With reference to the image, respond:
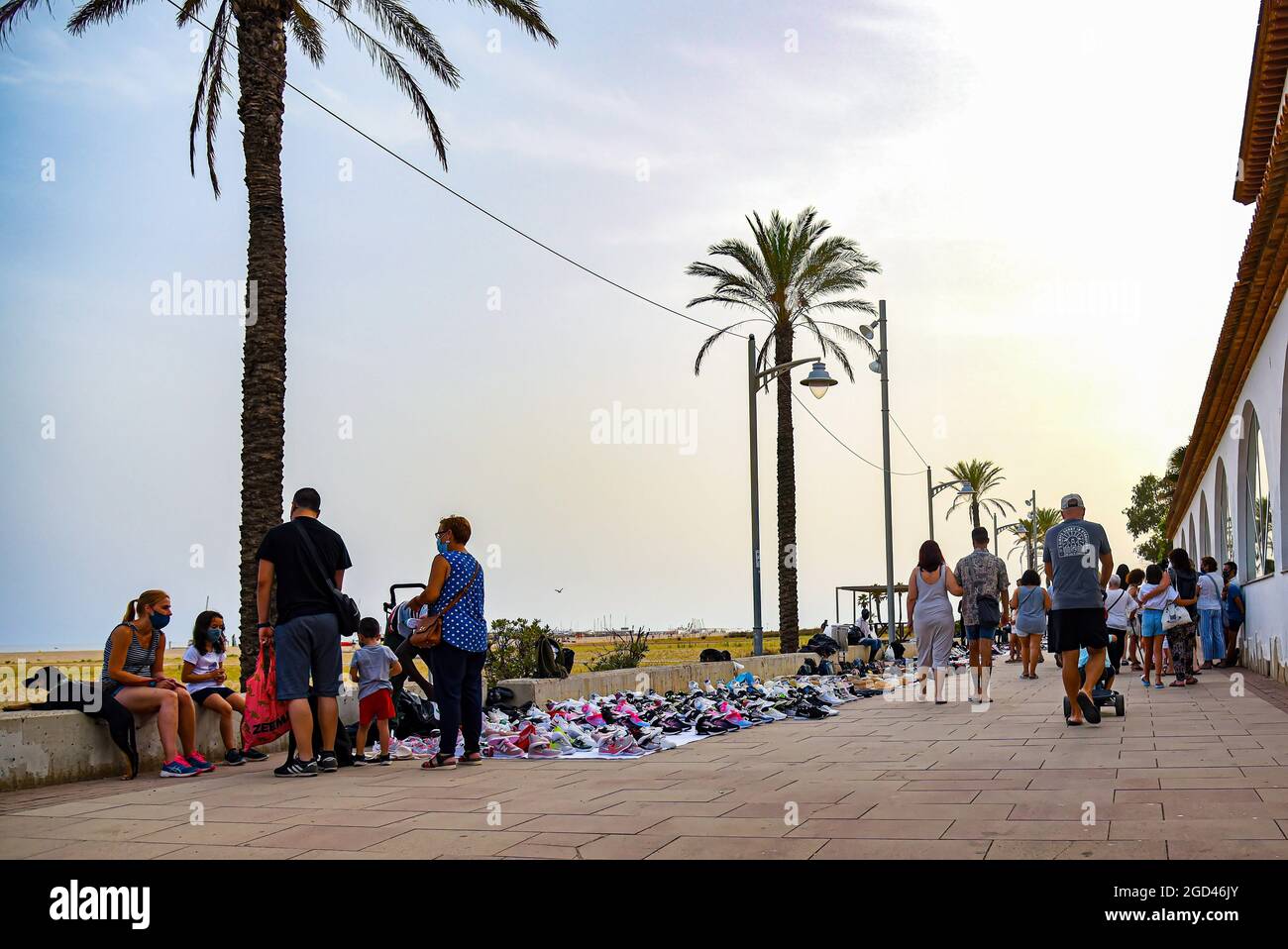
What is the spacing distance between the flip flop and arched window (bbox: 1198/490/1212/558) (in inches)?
834

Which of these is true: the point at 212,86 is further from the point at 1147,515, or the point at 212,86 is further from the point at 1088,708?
the point at 1147,515

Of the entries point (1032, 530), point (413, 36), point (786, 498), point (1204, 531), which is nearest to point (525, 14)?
point (413, 36)

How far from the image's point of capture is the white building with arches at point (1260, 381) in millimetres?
11547

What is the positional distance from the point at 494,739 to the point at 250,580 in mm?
4476

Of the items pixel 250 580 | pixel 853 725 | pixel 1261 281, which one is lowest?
pixel 853 725

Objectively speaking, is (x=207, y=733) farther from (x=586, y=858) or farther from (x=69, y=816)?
(x=586, y=858)

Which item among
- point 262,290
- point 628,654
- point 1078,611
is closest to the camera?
point 1078,611

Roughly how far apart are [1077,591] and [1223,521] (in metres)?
18.8

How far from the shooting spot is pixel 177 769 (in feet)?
27.3

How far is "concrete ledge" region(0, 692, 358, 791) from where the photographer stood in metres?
7.70

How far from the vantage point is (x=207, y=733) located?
30.3 feet

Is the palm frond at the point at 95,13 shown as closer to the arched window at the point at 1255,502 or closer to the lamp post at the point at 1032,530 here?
the arched window at the point at 1255,502

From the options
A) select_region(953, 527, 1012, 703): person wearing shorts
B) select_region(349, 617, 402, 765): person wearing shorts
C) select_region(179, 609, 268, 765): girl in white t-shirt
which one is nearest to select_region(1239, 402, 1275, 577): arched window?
Result: select_region(953, 527, 1012, 703): person wearing shorts
